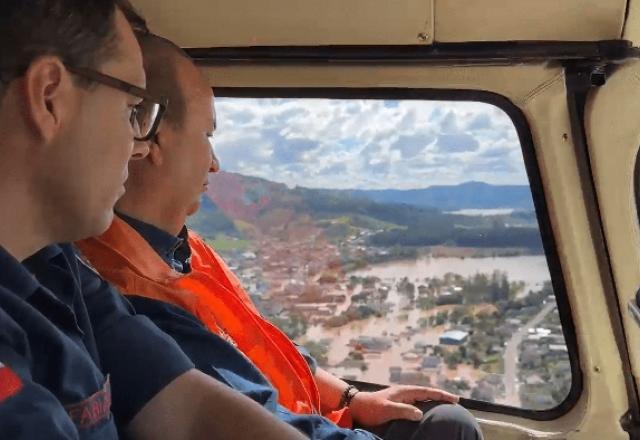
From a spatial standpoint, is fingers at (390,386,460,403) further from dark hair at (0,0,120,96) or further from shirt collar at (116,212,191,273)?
dark hair at (0,0,120,96)

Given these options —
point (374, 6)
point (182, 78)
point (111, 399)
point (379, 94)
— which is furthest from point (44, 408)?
point (379, 94)

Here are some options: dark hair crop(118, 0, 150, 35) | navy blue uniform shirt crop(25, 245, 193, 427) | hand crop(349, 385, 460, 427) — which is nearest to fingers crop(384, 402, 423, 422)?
hand crop(349, 385, 460, 427)

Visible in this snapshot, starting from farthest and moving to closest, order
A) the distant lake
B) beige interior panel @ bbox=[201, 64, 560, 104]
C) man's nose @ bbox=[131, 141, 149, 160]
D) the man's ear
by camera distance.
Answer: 1. the distant lake
2. beige interior panel @ bbox=[201, 64, 560, 104]
3. man's nose @ bbox=[131, 141, 149, 160]
4. the man's ear

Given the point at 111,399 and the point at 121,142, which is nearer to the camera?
the point at 121,142

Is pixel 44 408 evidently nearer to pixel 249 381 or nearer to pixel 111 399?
pixel 111 399

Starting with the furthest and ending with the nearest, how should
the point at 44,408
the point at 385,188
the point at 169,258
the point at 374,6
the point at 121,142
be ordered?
the point at 385,188
the point at 374,6
the point at 169,258
the point at 121,142
the point at 44,408

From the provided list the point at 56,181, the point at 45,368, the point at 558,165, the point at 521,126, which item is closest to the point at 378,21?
the point at 521,126
